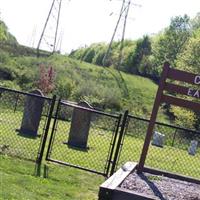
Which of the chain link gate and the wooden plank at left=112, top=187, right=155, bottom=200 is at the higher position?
the wooden plank at left=112, top=187, right=155, bottom=200

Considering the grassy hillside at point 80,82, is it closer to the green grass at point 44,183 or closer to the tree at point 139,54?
the tree at point 139,54

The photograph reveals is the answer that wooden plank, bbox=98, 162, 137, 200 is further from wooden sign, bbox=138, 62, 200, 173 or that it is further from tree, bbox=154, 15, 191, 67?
tree, bbox=154, 15, 191, 67

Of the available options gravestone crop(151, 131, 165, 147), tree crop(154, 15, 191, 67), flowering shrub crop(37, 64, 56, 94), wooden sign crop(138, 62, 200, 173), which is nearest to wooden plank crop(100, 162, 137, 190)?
wooden sign crop(138, 62, 200, 173)

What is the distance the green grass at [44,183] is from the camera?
8.34 metres

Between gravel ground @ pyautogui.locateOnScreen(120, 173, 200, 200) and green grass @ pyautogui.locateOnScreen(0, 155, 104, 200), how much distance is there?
1197mm

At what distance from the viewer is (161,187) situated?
26.0 ft

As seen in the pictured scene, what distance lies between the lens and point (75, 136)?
50.1 feet

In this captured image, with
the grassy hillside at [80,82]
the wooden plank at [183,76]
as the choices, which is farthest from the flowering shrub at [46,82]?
the wooden plank at [183,76]

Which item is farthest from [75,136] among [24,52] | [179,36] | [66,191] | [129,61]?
[129,61]

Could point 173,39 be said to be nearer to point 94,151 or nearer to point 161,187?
point 94,151

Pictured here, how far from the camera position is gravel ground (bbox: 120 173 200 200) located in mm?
7316

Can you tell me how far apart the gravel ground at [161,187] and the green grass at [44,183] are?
120cm

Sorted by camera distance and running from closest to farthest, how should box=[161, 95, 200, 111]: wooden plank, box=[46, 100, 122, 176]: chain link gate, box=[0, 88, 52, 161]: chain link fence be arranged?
box=[161, 95, 200, 111]: wooden plank, box=[46, 100, 122, 176]: chain link gate, box=[0, 88, 52, 161]: chain link fence

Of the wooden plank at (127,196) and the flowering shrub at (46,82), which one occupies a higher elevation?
the wooden plank at (127,196)
